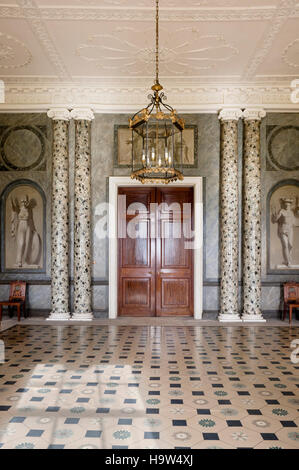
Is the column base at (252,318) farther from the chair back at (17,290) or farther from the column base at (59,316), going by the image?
the chair back at (17,290)

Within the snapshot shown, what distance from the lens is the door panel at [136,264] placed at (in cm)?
974

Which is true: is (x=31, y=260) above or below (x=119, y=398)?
above

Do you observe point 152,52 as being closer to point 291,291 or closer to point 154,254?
point 154,254

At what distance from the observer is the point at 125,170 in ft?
31.3

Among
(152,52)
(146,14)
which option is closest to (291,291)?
(152,52)

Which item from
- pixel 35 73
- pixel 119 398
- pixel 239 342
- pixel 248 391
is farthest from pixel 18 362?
pixel 35 73

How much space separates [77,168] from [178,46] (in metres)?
3.36

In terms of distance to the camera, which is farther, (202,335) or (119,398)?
(202,335)

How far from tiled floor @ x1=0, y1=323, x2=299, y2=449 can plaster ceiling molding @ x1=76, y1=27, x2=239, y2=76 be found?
205 inches

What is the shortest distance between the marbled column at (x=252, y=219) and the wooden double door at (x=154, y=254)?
1.26 m

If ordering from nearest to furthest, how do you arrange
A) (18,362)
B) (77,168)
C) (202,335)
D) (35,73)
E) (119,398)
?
(119,398), (18,362), (202,335), (35,73), (77,168)

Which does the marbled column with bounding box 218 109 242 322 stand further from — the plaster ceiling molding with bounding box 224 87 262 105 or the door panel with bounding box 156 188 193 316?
the door panel with bounding box 156 188 193 316

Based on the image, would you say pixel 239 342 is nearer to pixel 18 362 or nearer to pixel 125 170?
pixel 18 362

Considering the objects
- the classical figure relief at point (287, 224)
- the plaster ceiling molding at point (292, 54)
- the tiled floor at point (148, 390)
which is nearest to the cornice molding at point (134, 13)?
the plaster ceiling molding at point (292, 54)
